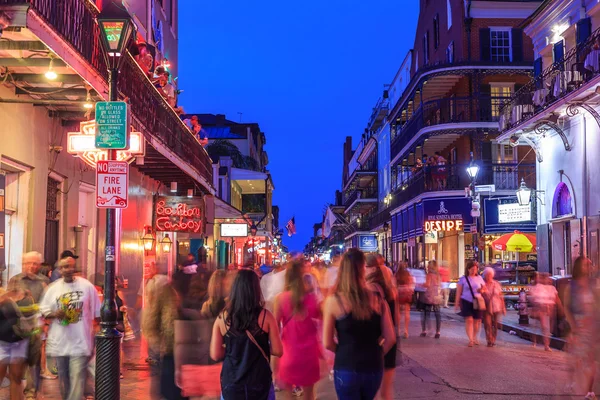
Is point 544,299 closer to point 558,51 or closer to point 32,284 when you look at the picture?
point 32,284

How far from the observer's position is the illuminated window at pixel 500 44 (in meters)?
37.1

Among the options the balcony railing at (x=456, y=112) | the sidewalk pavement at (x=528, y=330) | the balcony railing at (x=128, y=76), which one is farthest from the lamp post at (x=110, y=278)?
the balcony railing at (x=456, y=112)

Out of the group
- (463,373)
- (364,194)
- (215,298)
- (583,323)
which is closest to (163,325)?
(215,298)

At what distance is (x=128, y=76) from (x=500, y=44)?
27.2 metres

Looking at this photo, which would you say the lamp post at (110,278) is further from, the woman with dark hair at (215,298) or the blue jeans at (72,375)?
the woman with dark hair at (215,298)

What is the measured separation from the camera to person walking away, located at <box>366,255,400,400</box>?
27.7ft

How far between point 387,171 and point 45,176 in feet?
152

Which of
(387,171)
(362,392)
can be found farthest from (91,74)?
(387,171)

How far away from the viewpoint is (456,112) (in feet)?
124

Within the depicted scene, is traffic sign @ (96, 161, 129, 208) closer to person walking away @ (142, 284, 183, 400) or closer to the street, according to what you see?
person walking away @ (142, 284, 183, 400)

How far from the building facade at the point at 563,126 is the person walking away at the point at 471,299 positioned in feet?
21.3

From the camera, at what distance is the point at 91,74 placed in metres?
11.2

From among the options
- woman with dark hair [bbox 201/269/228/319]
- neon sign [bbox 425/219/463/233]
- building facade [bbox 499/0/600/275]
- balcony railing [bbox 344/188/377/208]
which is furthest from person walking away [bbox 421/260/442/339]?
balcony railing [bbox 344/188/377/208]

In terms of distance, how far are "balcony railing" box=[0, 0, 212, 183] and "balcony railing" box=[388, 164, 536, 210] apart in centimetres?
1607
